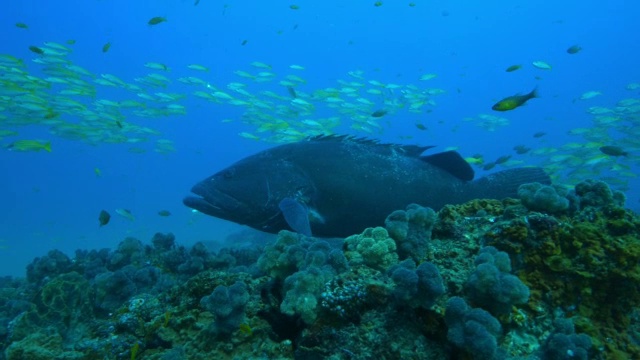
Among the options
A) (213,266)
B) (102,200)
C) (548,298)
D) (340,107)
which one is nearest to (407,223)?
(548,298)

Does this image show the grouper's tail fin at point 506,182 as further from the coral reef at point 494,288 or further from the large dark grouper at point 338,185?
the coral reef at point 494,288

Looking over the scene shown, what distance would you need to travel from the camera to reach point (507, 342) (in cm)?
249

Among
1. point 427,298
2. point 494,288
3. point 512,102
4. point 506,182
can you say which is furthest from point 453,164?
point 427,298

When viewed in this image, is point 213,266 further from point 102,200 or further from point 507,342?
point 102,200

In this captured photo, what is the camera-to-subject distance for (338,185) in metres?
5.73

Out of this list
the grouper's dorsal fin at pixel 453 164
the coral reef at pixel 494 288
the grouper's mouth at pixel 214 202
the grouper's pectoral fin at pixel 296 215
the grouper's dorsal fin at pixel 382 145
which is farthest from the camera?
the grouper's dorsal fin at pixel 382 145

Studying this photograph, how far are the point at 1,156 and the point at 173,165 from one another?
6100 centimetres

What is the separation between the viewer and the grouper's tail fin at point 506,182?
5.71 metres

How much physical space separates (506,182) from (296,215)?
3.23m

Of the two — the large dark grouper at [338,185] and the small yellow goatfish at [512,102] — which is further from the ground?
the small yellow goatfish at [512,102]

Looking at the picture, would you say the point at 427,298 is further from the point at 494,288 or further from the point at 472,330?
the point at 494,288

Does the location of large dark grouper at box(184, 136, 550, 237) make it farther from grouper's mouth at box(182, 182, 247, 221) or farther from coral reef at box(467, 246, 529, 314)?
coral reef at box(467, 246, 529, 314)

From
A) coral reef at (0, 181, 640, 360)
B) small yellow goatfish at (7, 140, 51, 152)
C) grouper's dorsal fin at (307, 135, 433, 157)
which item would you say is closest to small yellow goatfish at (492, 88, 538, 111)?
grouper's dorsal fin at (307, 135, 433, 157)

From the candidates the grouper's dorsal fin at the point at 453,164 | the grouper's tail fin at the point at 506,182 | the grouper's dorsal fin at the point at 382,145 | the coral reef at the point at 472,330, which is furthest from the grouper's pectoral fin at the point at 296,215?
the grouper's tail fin at the point at 506,182
